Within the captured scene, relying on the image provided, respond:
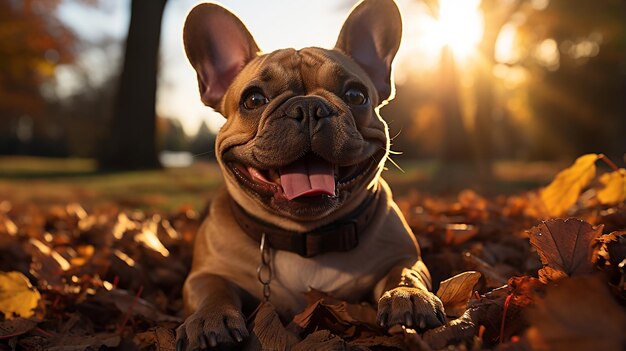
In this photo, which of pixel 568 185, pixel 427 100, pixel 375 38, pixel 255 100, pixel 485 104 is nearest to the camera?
pixel 255 100

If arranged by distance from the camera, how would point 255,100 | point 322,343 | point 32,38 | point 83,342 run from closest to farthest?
→ point 322,343
point 83,342
point 255,100
point 32,38

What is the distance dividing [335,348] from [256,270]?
0.81 m

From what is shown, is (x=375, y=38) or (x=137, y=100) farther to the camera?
(x=137, y=100)

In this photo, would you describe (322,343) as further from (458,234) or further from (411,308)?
(458,234)

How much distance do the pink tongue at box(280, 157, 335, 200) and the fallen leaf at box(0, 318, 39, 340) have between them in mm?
1196

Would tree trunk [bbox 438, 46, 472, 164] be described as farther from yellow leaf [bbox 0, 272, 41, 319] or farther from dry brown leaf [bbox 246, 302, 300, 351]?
dry brown leaf [bbox 246, 302, 300, 351]

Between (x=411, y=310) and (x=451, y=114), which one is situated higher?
(x=411, y=310)

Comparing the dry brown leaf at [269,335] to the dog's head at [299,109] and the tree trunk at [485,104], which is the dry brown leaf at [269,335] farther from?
the tree trunk at [485,104]

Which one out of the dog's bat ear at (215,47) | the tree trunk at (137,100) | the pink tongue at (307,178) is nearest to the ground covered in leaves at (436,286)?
the pink tongue at (307,178)

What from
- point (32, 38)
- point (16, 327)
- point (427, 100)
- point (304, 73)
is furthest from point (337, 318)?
point (427, 100)

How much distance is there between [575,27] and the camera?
803 inches

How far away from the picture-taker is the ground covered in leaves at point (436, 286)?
148 centimetres

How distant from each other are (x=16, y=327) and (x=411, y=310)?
1619 mm

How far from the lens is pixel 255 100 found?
8.86ft
